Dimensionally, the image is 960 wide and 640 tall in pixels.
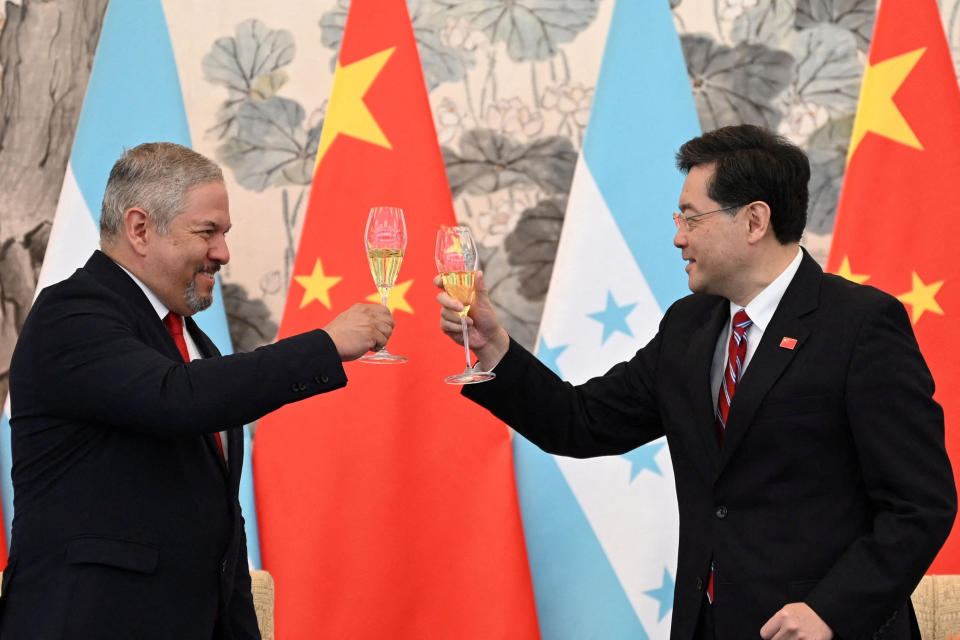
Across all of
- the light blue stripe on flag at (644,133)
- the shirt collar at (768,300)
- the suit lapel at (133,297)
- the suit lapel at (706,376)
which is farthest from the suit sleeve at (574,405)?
the light blue stripe on flag at (644,133)

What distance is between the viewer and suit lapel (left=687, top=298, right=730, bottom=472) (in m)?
1.94

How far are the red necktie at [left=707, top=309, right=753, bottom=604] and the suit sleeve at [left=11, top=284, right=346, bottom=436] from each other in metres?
0.77

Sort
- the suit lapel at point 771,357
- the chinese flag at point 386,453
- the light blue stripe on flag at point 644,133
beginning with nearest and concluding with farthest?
1. the suit lapel at point 771,357
2. the chinese flag at point 386,453
3. the light blue stripe on flag at point 644,133

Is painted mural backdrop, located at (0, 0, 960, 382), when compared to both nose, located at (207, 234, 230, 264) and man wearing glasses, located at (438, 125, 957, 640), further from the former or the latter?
nose, located at (207, 234, 230, 264)

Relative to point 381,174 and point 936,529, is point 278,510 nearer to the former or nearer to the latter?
point 381,174

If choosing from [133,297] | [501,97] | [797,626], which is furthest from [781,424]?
[501,97]

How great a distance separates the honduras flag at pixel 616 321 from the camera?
2.89 metres

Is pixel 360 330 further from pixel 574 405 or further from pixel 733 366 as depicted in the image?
pixel 733 366

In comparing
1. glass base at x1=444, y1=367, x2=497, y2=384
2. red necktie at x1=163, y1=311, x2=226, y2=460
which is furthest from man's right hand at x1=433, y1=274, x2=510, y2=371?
red necktie at x1=163, y1=311, x2=226, y2=460

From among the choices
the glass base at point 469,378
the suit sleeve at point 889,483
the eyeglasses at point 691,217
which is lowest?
the suit sleeve at point 889,483

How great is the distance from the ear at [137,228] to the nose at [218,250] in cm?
11

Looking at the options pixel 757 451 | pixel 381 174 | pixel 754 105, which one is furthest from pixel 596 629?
pixel 754 105

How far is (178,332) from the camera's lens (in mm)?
1959

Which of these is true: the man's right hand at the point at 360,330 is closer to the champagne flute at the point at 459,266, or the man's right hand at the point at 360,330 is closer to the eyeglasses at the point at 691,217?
the champagne flute at the point at 459,266
